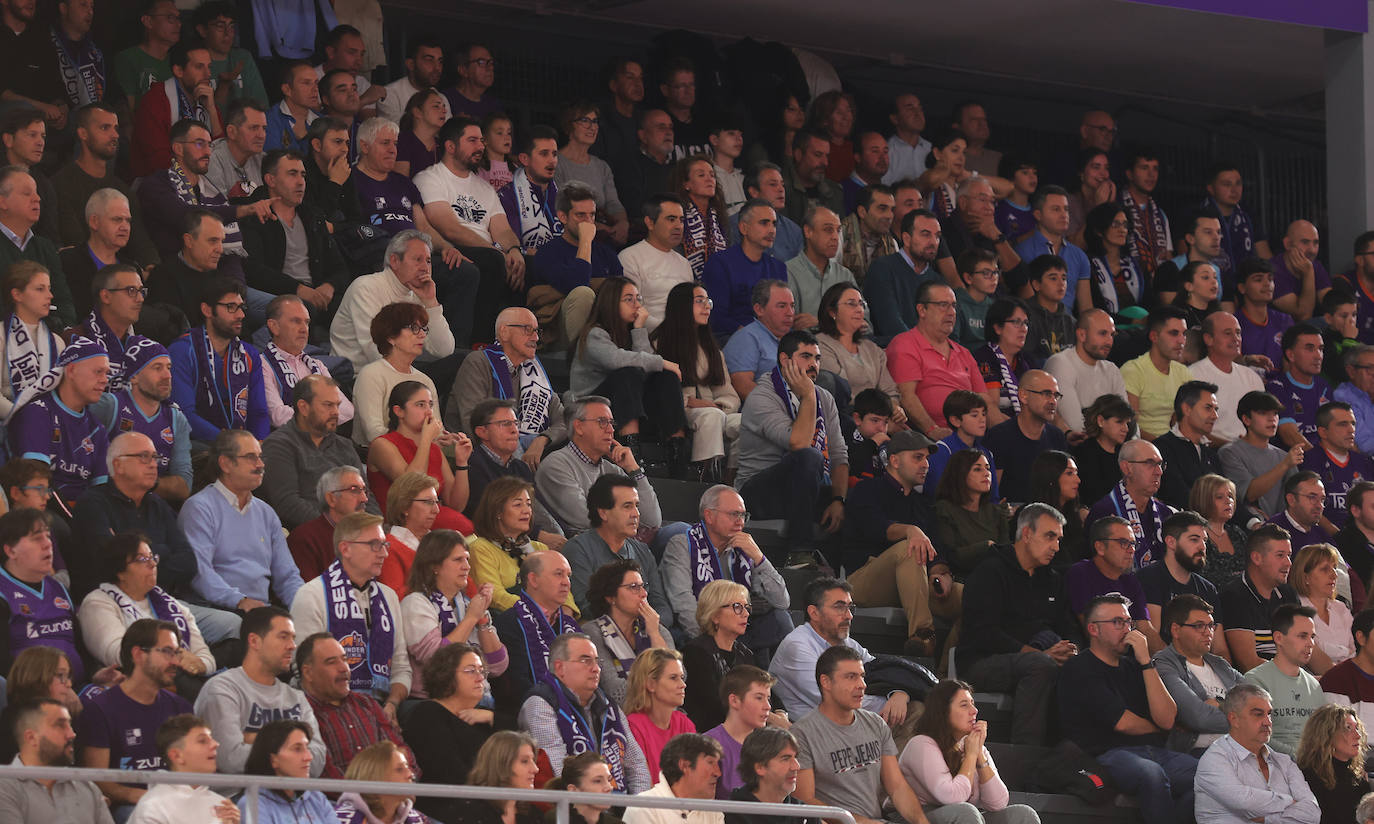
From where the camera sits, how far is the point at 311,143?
9695 millimetres

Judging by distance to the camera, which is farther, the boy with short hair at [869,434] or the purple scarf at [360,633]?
the boy with short hair at [869,434]

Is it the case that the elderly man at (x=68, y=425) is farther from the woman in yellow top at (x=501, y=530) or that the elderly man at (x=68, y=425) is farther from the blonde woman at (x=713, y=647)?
the blonde woman at (x=713, y=647)

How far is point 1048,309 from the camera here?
11.7 m

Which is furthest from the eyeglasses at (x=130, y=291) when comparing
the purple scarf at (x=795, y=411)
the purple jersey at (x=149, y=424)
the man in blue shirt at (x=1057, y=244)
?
the man in blue shirt at (x=1057, y=244)

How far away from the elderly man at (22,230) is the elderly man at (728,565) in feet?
8.79

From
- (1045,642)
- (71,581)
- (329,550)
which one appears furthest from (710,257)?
(71,581)

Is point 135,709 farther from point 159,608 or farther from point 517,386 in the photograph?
point 517,386

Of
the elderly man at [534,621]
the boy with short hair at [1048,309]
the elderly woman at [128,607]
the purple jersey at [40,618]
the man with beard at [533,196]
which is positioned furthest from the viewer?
the boy with short hair at [1048,309]

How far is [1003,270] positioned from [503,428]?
471 cm

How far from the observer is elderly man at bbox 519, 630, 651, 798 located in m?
6.96

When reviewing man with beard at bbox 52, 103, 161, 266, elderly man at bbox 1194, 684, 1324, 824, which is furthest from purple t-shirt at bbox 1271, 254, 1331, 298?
man with beard at bbox 52, 103, 161, 266

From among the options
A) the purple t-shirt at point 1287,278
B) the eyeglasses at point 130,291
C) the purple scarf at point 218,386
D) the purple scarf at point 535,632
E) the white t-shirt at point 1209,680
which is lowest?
the white t-shirt at point 1209,680

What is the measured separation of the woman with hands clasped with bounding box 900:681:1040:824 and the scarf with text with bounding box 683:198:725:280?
3.76 meters

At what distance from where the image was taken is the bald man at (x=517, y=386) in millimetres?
8922
